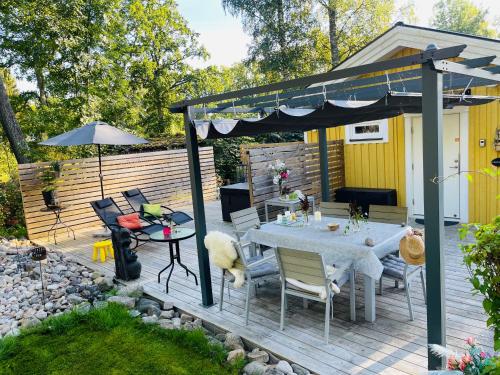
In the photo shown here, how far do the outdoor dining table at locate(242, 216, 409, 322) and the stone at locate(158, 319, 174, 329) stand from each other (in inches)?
49.5

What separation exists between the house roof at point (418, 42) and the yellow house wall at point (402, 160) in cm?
33

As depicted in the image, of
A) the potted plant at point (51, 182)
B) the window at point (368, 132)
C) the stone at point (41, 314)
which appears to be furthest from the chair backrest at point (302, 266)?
the potted plant at point (51, 182)

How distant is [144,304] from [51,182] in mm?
4485

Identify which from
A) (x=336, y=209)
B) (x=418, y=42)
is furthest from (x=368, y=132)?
(x=336, y=209)

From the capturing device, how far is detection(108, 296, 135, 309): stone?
423cm

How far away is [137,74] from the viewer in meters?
15.0

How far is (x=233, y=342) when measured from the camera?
3303 mm

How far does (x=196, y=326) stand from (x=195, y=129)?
80.5 inches

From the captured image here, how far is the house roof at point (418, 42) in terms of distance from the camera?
5641 millimetres

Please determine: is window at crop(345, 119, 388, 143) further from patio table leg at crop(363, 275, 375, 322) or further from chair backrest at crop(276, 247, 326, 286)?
chair backrest at crop(276, 247, 326, 286)

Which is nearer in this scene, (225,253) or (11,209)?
(225,253)

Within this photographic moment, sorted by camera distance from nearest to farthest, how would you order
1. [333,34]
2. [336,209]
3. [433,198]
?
[433,198] → [336,209] → [333,34]

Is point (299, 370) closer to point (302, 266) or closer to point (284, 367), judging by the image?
point (284, 367)

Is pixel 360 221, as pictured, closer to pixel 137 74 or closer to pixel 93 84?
pixel 93 84
